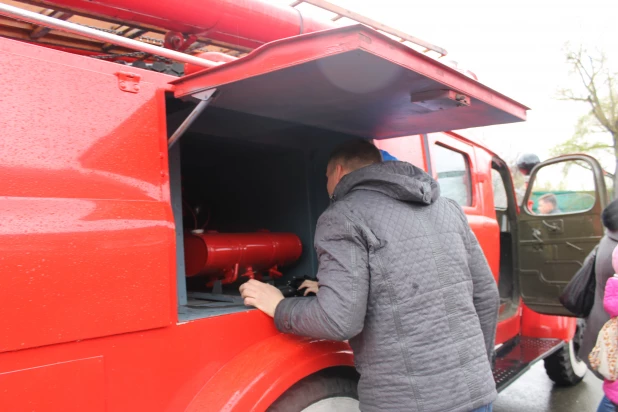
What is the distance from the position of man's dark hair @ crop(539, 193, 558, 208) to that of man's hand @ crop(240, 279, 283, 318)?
377cm

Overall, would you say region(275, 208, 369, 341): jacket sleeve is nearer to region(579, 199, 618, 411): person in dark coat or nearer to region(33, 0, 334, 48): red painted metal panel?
region(33, 0, 334, 48): red painted metal panel

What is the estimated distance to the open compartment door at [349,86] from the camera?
1.54 metres

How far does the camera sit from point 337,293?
1833 millimetres

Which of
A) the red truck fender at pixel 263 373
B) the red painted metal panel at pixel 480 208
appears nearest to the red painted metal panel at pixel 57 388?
the red truck fender at pixel 263 373

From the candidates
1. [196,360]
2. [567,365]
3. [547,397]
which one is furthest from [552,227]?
[196,360]

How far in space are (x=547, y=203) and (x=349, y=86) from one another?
3.74 m

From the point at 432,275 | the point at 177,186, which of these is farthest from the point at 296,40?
the point at 432,275

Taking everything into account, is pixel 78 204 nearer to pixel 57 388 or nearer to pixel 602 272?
pixel 57 388

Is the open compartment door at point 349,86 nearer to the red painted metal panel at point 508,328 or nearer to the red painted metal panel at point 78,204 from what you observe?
the red painted metal panel at point 78,204

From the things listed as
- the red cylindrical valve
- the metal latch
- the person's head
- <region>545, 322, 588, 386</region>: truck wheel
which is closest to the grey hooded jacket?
the red cylindrical valve

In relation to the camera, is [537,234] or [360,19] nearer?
[360,19]

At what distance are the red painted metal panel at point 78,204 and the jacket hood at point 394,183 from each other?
2.55 feet

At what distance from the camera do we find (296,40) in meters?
1.56

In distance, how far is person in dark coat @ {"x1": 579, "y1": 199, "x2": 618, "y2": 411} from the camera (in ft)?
8.96
